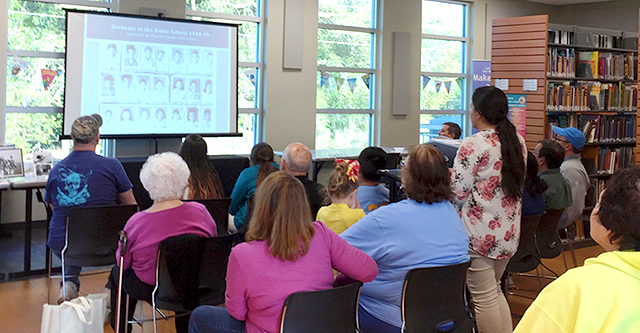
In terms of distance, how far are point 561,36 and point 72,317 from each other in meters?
5.69

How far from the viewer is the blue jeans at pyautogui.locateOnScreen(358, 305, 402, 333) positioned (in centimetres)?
238

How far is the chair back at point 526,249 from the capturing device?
3.76 m

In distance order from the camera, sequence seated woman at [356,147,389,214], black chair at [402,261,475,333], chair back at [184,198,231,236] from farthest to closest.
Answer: chair back at [184,198,231,236] → seated woman at [356,147,389,214] → black chair at [402,261,475,333]

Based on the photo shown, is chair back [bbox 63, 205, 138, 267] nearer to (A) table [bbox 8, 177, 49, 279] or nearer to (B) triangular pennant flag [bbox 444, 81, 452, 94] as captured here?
(A) table [bbox 8, 177, 49, 279]

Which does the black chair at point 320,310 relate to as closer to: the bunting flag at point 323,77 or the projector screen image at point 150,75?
the projector screen image at point 150,75

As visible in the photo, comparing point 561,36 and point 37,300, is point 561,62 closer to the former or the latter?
point 561,36

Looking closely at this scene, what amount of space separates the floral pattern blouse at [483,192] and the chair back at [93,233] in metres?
1.85

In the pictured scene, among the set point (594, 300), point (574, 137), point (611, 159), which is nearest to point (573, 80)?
point (611, 159)

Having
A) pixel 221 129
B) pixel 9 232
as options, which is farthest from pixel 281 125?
pixel 9 232

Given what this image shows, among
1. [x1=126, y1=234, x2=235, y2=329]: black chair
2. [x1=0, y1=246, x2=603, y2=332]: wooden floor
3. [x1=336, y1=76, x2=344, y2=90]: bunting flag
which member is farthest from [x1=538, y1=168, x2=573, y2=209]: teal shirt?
[x1=336, y1=76, x2=344, y2=90]: bunting flag

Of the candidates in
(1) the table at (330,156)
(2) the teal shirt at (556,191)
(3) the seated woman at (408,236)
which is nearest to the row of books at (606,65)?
(1) the table at (330,156)

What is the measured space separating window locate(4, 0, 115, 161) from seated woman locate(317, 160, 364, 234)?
15.3ft

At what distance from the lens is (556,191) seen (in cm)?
433

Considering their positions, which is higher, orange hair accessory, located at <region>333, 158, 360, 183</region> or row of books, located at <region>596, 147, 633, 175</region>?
row of books, located at <region>596, 147, 633, 175</region>
